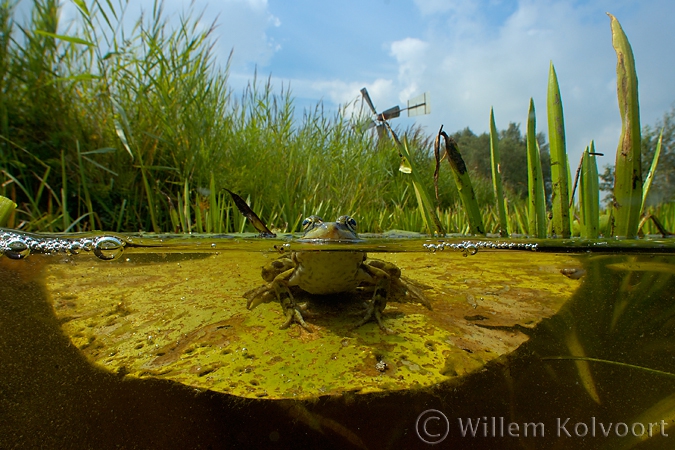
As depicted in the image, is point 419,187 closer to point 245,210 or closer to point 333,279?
point 333,279

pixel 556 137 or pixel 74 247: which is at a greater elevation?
pixel 556 137

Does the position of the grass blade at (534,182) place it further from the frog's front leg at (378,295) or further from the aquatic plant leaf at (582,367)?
the frog's front leg at (378,295)

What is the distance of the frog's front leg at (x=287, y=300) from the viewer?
232 cm

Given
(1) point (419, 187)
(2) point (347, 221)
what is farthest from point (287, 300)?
(1) point (419, 187)

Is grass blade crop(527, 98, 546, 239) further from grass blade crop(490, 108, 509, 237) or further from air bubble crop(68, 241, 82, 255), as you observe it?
air bubble crop(68, 241, 82, 255)

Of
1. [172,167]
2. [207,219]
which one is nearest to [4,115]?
[172,167]

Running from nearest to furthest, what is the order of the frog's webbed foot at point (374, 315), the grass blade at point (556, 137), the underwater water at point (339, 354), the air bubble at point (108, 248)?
the underwater water at point (339, 354)
the frog's webbed foot at point (374, 315)
the grass blade at point (556, 137)
the air bubble at point (108, 248)

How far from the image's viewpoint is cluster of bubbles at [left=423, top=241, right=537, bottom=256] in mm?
2786

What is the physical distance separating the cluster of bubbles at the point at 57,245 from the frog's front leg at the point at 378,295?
5.91 ft

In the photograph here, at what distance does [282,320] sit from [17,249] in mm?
1993

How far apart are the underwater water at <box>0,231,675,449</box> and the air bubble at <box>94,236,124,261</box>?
0.02 metres

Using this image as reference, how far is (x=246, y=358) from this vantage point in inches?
79.2

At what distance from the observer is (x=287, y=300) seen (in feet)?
8.18

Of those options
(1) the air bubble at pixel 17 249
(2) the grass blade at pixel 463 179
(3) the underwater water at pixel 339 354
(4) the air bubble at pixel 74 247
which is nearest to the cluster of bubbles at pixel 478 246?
(3) the underwater water at pixel 339 354
